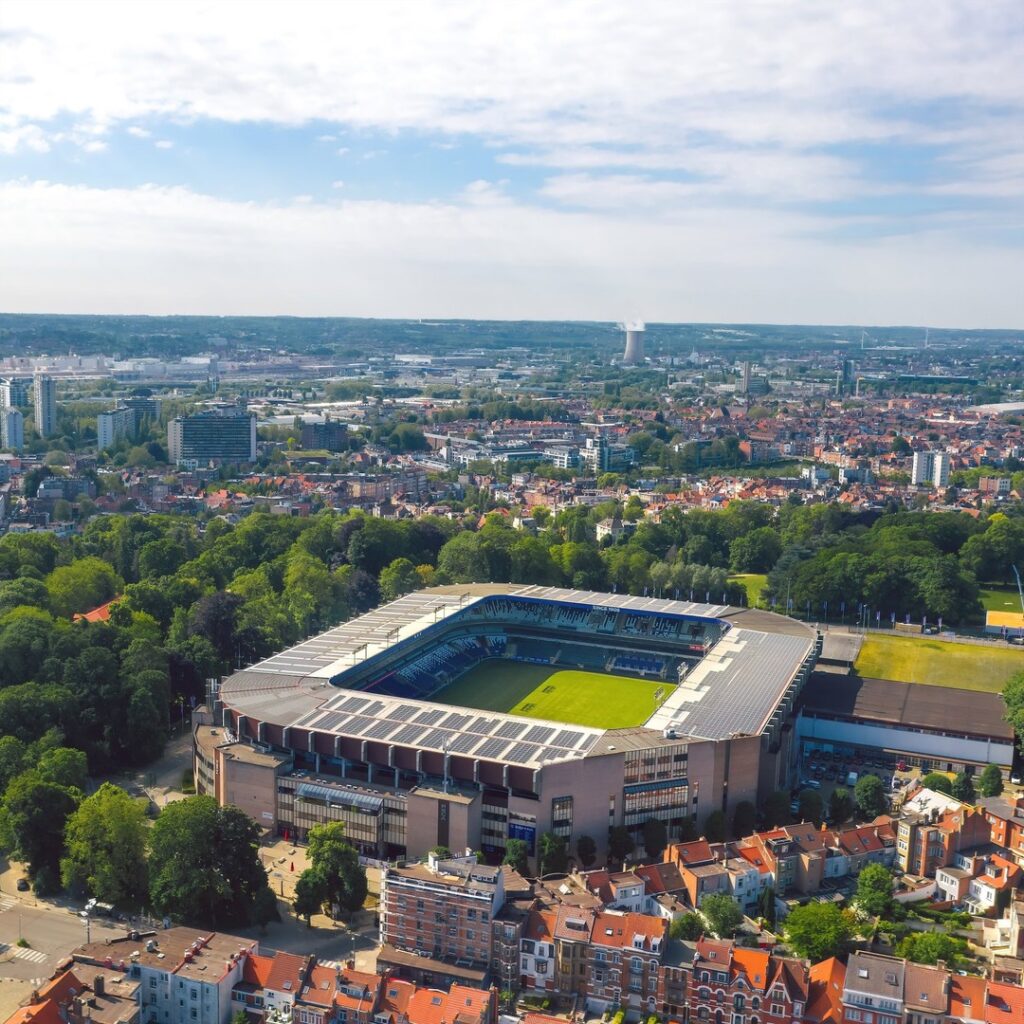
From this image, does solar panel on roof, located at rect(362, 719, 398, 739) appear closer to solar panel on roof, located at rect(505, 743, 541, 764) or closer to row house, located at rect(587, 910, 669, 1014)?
solar panel on roof, located at rect(505, 743, 541, 764)

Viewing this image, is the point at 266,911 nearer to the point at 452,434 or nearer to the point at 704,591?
the point at 704,591

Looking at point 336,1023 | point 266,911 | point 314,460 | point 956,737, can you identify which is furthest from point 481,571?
point 314,460

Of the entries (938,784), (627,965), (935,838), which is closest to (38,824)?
(627,965)

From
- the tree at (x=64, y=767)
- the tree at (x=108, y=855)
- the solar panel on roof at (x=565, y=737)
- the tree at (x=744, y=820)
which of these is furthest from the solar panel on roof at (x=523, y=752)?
the tree at (x=64, y=767)

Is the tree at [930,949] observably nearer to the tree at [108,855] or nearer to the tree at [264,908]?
the tree at [264,908]

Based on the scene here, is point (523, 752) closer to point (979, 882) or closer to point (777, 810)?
point (777, 810)

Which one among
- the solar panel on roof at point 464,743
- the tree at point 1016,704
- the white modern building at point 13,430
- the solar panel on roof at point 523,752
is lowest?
the tree at point 1016,704

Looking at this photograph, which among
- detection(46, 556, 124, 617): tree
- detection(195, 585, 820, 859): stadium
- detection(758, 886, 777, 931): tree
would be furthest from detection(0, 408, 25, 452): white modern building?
detection(758, 886, 777, 931): tree
